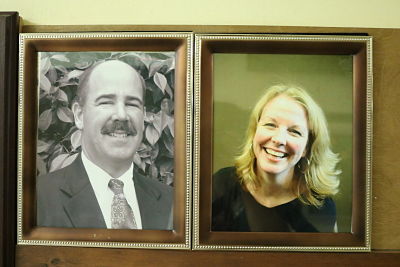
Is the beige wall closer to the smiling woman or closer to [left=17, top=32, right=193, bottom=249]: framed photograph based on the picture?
[left=17, top=32, right=193, bottom=249]: framed photograph

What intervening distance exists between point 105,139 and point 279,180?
1.52 ft

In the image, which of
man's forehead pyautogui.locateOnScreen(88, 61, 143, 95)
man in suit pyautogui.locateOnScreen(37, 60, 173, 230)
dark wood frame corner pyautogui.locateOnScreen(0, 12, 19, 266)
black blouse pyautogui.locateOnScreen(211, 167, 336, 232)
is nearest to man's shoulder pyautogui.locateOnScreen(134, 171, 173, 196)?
man in suit pyautogui.locateOnScreen(37, 60, 173, 230)

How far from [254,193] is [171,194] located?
8.4 inches

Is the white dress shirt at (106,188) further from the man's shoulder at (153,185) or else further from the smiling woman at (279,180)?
the smiling woman at (279,180)

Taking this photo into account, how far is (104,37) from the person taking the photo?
0.98 meters

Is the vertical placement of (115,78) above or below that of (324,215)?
above

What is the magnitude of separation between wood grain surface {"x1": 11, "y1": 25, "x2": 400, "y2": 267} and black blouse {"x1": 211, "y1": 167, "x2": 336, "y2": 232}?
0.23 ft

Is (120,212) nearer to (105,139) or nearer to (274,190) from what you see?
(105,139)

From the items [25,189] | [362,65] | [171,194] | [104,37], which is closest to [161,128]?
[171,194]

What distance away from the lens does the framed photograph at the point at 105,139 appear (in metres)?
0.97

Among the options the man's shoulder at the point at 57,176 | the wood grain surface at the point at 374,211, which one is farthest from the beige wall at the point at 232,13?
the man's shoulder at the point at 57,176

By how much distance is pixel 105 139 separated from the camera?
3.21 feet

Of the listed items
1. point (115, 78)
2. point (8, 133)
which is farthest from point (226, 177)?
point (8, 133)

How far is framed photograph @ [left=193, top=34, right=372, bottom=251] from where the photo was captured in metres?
0.96
